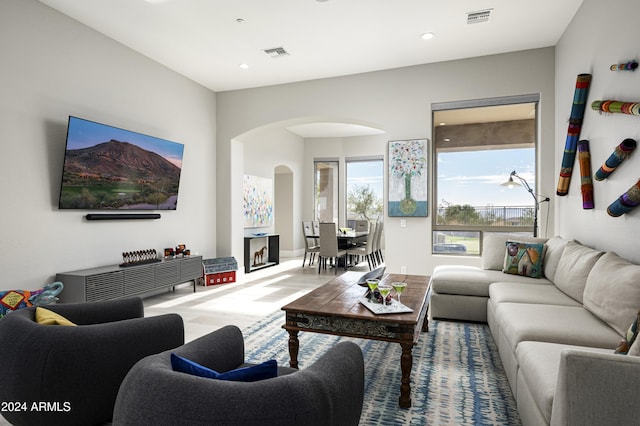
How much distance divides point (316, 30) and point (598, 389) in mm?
4266

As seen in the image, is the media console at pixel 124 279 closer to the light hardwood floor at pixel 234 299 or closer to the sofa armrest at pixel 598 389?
the light hardwood floor at pixel 234 299

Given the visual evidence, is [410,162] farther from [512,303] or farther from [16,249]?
[16,249]

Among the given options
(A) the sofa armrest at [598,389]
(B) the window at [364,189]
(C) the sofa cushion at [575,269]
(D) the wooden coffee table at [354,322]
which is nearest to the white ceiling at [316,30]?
(C) the sofa cushion at [575,269]

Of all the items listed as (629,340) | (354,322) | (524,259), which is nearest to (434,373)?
(354,322)

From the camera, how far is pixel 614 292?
7.12ft

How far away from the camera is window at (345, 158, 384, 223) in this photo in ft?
32.0

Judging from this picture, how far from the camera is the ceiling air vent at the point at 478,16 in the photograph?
3.93 m

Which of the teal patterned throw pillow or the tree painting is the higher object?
the tree painting

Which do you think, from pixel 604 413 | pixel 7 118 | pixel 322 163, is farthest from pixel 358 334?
pixel 322 163

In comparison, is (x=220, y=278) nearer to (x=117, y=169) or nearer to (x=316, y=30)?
(x=117, y=169)

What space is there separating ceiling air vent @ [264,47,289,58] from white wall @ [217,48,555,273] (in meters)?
1.04

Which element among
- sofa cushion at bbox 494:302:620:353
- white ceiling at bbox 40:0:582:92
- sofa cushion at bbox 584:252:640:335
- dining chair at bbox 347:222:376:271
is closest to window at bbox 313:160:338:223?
dining chair at bbox 347:222:376:271

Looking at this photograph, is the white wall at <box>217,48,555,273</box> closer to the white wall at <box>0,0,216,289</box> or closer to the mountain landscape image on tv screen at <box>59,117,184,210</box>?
the white wall at <box>0,0,216,289</box>

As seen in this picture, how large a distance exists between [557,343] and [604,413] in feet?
3.02
